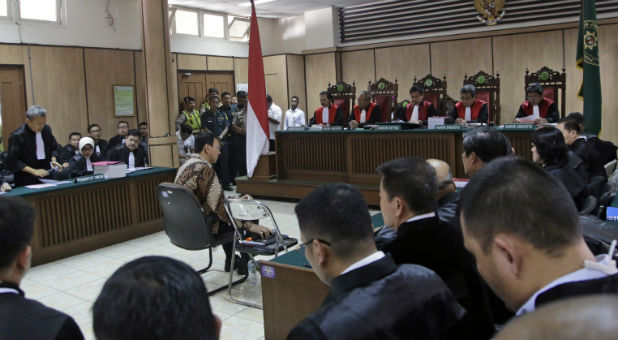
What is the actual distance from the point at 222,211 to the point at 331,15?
729 cm

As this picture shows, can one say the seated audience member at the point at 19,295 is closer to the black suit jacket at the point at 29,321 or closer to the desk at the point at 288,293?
the black suit jacket at the point at 29,321

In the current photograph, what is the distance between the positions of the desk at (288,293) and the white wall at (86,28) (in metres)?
5.57

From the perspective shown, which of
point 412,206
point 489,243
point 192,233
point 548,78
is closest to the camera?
point 489,243

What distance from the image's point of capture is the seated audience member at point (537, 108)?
5792mm

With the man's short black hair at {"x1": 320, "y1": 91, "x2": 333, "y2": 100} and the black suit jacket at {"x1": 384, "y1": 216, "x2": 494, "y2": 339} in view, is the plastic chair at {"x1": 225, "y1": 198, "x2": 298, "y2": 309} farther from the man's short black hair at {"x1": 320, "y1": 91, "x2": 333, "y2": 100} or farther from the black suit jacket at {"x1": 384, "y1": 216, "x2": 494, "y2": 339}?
the man's short black hair at {"x1": 320, "y1": 91, "x2": 333, "y2": 100}

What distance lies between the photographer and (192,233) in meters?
3.52

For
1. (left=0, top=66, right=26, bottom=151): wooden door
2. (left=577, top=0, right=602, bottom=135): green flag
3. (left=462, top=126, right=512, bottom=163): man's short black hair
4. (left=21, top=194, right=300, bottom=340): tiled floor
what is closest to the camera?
(left=462, top=126, right=512, bottom=163): man's short black hair

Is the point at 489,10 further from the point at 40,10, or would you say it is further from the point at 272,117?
the point at 40,10

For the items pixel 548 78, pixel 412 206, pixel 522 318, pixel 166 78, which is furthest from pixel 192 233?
pixel 548 78

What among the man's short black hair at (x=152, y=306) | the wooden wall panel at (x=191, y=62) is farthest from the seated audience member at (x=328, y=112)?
the man's short black hair at (x=152, y=306)

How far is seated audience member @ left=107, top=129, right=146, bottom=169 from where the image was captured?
5863 millimetres

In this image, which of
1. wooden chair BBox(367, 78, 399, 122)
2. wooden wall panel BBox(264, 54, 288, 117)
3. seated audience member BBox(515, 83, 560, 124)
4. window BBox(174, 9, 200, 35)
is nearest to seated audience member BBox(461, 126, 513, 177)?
seated audience member BBox(515, 83, 560, 124)

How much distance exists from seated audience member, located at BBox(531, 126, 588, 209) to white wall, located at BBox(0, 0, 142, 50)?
5858 millimetres

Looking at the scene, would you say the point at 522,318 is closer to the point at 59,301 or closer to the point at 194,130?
the point at 59,301
